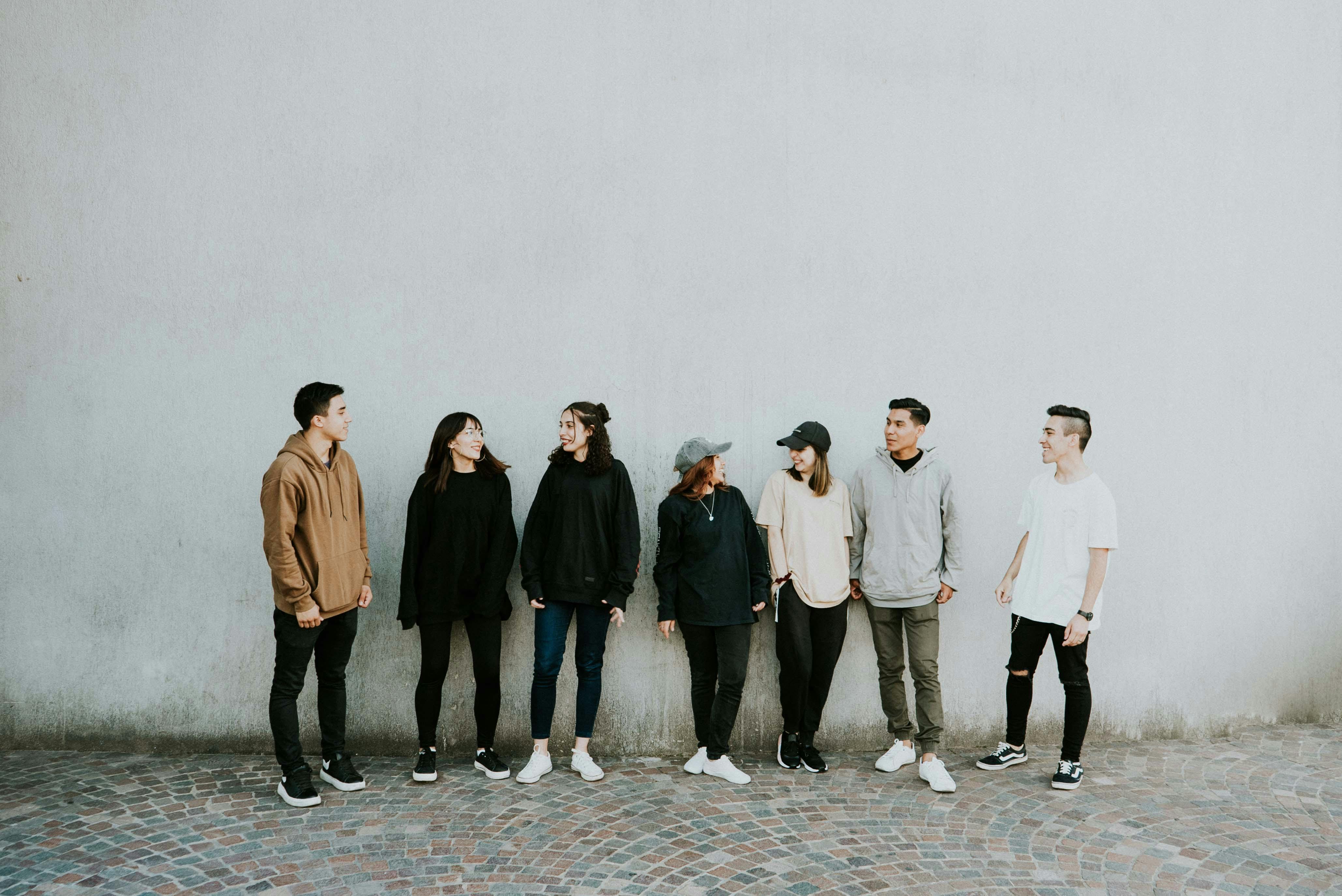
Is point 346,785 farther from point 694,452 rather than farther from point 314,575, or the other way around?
point 694,452

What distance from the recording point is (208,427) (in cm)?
521

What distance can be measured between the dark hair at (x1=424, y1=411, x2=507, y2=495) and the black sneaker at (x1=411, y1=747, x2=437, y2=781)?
1.48m

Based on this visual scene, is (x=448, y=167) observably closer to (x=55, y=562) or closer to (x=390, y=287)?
(x=390, y=287)

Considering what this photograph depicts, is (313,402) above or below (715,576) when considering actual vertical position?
above

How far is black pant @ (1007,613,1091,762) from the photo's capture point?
4680 millimetres

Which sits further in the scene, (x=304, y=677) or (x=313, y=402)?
(x=304, y=677)

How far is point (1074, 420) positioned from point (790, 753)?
255 centimetres

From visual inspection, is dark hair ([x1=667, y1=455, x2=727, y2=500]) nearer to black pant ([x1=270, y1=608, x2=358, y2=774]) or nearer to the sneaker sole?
Result: black pant ([x1=270, y1=608, x2=358, y2=774])

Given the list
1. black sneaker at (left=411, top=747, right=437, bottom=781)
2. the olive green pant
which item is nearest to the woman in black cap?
the olive green pant

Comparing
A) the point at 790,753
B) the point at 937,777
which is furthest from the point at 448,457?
the point at 937,777

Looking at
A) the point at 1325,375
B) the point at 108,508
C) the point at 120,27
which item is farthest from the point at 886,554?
the point at 120,27

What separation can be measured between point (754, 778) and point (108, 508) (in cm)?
432

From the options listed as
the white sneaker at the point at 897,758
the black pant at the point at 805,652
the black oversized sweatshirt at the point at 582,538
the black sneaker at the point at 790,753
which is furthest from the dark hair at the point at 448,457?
the white sneaker at the point at 897,758

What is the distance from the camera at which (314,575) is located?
4.36 meters
